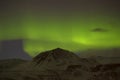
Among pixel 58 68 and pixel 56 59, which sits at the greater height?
pixel 56 59

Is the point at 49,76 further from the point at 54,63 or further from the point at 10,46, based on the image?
the point at 10,46

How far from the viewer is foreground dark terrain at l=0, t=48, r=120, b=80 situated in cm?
1277

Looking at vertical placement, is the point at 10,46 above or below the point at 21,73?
Result: above

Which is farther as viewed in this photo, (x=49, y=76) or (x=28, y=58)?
(x=28, y=58)

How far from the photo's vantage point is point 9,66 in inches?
522

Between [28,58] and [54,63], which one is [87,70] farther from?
[28,58]

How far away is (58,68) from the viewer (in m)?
13.2

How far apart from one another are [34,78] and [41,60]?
3.33 ft

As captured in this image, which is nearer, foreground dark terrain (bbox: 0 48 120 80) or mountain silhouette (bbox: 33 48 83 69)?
foreground dark terrain (bbox: 0 48 120 80)

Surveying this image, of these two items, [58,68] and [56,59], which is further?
[56,59]

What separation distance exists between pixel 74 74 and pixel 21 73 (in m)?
1.66

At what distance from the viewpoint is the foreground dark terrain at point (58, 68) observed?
12766 millimetres

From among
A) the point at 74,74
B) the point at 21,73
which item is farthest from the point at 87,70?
the point at 21,73

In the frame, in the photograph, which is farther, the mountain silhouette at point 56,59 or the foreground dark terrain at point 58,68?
the mountain silhouette at point 56,59
